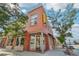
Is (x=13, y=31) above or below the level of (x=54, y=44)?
above

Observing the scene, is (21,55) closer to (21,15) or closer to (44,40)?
→ (44,40)

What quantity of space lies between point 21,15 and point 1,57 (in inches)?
16.1

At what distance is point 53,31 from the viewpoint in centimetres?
157

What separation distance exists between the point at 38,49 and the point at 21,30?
23 cm

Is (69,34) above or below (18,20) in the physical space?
below

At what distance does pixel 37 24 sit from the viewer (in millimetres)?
1583

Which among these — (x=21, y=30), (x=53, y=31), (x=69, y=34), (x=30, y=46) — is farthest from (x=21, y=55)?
(x=69, y=34)

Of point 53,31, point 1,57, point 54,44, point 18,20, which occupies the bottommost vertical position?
point 1,57

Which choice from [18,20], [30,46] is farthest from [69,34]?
[18,20]

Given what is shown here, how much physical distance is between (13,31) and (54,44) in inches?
15.1

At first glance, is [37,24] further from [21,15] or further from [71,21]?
[71,21]

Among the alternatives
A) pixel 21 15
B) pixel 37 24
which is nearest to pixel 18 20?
pixel 21 15

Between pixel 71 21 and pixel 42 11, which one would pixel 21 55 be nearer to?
pixel 42 11

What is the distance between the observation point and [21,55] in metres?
1.53
